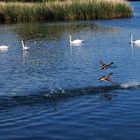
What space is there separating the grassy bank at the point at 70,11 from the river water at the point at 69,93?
20832 millimetres

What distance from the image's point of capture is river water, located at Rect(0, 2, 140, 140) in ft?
34.0

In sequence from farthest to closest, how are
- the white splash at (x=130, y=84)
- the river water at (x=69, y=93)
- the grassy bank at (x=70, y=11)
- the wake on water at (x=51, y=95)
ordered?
the grassy bank at (x=70, y=11) < the white splash at (x=130, y=84) < the wake on water at (x=51, y=95) < the river water at (x=69, y=93)

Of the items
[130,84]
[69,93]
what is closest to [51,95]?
[69,93]

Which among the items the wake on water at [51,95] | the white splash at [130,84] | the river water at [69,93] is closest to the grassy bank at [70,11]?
the river water at [69,93]

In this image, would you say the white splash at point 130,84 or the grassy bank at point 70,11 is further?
the grassy bank at point 70,11

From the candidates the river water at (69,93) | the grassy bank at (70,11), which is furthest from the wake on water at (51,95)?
the grassy bank at (70,11)

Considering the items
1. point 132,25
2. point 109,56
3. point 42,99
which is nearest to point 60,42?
point 109,56

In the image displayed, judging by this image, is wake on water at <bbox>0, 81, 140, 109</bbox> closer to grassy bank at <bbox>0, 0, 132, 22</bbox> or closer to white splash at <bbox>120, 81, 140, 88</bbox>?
white splash at <bbox>120, 81, 140, 88</bbox>

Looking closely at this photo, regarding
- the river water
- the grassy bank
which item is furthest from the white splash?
the grassy bank

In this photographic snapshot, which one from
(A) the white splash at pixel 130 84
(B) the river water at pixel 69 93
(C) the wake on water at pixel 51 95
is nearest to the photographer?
(B) the river water at pixel 69 93

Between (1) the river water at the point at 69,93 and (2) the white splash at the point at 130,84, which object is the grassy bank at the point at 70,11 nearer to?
(1) the river water at the point at 69,93

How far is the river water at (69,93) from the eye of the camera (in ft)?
34.0

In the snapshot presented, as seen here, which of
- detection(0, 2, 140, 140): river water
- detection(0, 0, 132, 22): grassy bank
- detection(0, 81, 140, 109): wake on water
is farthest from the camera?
detection(0, 0, 132, 22): grassy bank

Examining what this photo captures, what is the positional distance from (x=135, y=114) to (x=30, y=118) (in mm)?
2396
